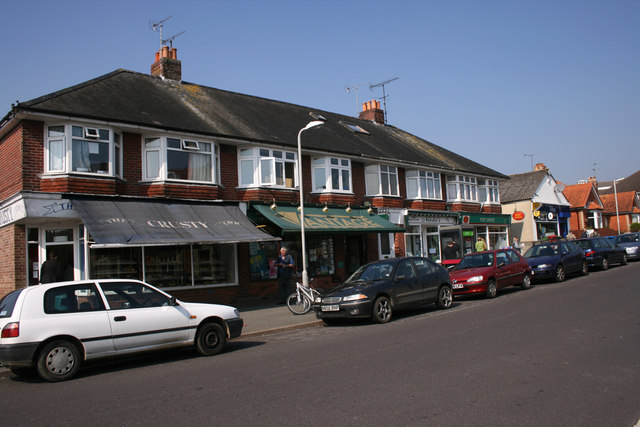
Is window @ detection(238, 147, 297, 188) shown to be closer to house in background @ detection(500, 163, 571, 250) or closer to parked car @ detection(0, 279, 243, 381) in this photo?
parked car @ detection(0, 279, 243, 381)

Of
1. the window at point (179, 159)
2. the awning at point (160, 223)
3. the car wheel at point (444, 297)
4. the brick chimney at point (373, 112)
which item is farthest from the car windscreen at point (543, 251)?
the brick chimney at point (373, 112)

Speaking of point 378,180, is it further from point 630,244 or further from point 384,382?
point 384,382

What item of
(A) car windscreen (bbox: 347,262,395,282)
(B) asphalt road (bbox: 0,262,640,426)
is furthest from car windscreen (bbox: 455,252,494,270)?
(B) asphalt road (bbox: 0,262,640,426)

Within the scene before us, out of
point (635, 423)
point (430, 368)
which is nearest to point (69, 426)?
point (430, 368)

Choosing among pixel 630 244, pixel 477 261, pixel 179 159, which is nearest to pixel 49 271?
pixel 179 159

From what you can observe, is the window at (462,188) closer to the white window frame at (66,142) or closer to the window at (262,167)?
the window at (262,167)

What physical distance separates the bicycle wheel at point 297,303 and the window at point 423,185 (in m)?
13.0

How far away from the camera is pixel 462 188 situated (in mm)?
29953

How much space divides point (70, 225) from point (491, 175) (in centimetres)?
2519

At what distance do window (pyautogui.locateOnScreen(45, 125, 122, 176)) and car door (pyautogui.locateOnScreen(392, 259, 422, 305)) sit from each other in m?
8.78

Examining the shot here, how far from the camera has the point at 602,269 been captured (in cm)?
2388

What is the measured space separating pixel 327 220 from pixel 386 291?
7.76 meters

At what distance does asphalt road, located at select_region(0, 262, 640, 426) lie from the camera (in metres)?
5.18

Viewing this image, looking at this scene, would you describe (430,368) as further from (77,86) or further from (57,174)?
(77,86)
